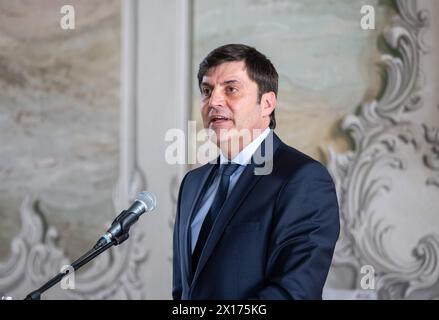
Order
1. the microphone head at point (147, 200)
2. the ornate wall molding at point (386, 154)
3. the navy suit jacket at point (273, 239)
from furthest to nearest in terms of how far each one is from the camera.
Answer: the ornate wall molding at point (386, 154)
the microphone head at point (147, 200)
the navy suit jacket at point (273, 239)

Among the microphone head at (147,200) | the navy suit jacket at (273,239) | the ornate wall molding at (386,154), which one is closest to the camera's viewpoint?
the navy suit jacket at (273,239)

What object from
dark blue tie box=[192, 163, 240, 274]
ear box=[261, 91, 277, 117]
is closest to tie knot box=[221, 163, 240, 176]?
dark blue tie box=[192, 163, 240, 274]

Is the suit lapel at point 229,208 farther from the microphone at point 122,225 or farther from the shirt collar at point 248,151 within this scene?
the microphone at point 122,225

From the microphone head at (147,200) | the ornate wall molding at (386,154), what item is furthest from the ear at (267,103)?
the ornate wall molding at (386,154)

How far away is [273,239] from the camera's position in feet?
4.45

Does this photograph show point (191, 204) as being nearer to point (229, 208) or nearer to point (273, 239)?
point (229, 208)

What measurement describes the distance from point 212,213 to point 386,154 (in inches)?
61.7

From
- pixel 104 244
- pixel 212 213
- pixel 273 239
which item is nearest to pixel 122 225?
pixel 104 244

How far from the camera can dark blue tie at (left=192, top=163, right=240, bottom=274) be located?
4.80 feet

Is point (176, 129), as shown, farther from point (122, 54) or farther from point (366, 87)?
point (366, 87)

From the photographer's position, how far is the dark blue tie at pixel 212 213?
1463mm

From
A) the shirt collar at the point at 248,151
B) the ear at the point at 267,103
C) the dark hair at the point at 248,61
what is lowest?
the shirt collar at the point at 248,151

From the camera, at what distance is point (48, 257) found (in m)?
3.10

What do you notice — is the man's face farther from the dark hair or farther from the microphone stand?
the microphone stand
